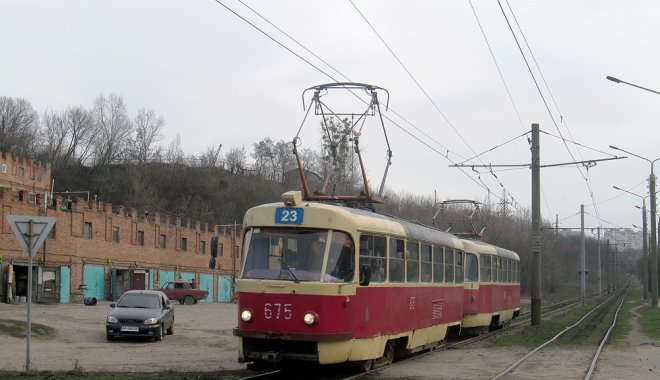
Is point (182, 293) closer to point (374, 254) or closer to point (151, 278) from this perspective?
point (151, 278)

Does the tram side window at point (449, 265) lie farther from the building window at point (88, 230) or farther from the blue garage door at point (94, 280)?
the building window at point (88, 230)

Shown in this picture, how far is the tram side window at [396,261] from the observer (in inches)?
532

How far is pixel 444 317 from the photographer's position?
1775 cm

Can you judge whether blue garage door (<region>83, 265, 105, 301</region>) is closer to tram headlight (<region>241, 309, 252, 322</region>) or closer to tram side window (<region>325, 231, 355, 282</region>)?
tram headlight (<region>241, 309, 252, 322</region>)

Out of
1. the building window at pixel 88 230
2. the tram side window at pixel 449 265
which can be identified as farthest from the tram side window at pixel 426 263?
the building window at pixel 88 230

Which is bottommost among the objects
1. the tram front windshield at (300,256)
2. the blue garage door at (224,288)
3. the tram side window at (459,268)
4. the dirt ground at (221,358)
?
the blue garage door at (224,288)

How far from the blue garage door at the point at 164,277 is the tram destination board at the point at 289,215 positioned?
130 feet

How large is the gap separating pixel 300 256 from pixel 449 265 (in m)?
7.44

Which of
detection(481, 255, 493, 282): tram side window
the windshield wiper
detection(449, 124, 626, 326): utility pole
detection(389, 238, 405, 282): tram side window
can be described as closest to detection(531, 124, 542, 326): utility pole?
Result: detection(449, 124, 626, 326): utility pole

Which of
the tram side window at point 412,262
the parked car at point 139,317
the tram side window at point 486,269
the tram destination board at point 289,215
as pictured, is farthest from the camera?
the tram side window at point 486,269

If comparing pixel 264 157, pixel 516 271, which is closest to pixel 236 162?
pixel 264 157

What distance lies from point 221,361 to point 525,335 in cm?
1102

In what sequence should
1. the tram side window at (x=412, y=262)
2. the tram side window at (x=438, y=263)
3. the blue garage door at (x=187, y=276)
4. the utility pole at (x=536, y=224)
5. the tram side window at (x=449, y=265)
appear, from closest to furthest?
the tram side window at (x=412, y=262)
the tram side window at (x=438, y=263)
the tram side window at (x=449, y=265)
the utility pole at (x=536, y=224)
the blue garage door at (x=187, y=276)

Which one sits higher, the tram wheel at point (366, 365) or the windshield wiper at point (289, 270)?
the windshield wiper at point (289, 270)
